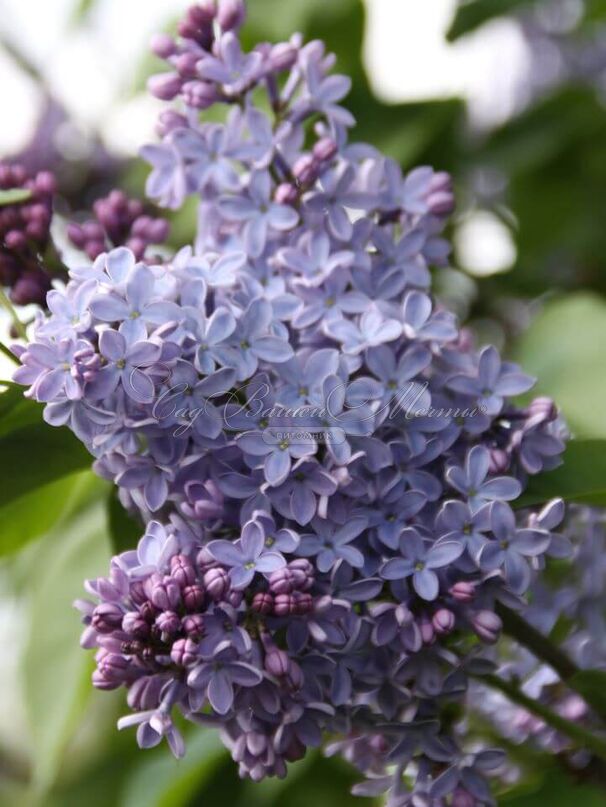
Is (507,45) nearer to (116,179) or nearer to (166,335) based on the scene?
(116,179)

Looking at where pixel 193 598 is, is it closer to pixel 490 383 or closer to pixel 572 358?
pixel 490 383

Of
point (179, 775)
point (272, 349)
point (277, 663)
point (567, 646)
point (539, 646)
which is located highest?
point (272, 349)

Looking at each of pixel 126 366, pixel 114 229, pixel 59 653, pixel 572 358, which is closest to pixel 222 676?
pixel 126 366

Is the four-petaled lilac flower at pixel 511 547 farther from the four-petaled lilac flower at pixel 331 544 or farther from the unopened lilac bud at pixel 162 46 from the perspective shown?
the unopened lilac bud at pixel 162 46

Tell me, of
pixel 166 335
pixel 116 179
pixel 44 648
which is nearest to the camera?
pixel 166 335

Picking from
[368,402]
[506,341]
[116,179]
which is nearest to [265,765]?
[368,402]

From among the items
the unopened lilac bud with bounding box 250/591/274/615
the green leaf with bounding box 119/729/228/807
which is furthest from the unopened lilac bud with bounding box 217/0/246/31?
the green leaf with bounding box 119/729/228/807

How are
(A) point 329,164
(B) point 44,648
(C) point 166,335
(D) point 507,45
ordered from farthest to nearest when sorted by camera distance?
(D) point 507,45, (B) point 44,648, (A) point 329,164, (C) point 166,335
